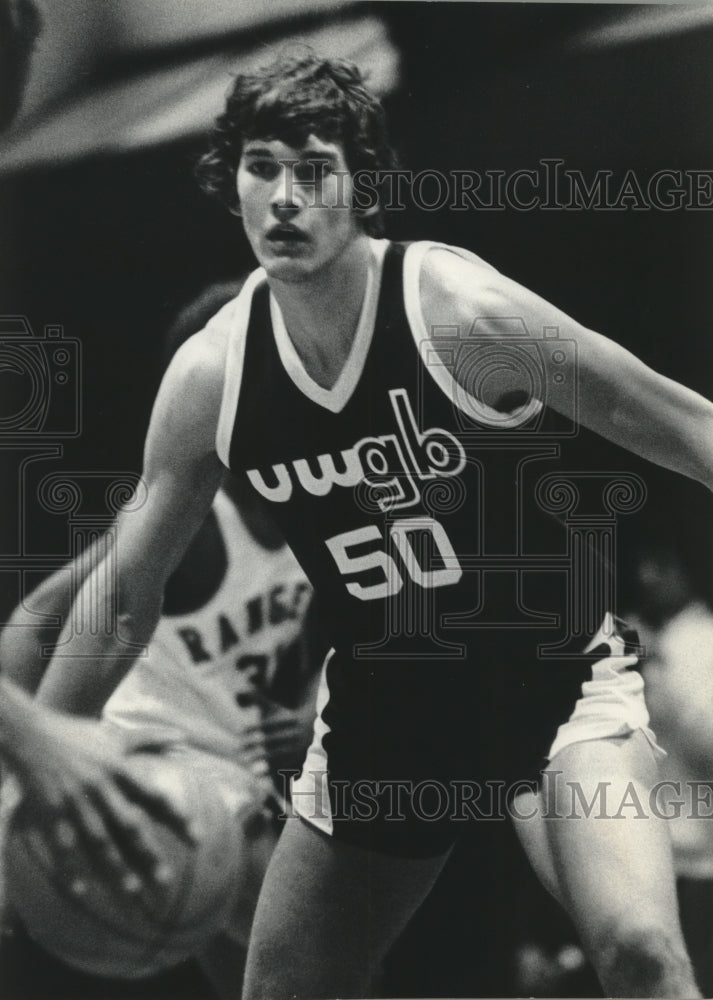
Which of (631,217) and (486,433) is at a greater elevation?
(631,217)

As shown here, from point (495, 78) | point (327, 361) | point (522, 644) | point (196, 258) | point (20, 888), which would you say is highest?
point (495, 78)

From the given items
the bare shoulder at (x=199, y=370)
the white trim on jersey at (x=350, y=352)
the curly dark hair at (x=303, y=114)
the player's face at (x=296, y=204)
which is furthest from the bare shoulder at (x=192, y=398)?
the curly dark hair at (x=303, y=114)

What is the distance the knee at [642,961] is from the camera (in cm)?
374

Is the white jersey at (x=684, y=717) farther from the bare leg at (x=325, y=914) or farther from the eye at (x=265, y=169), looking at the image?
the eye at (x=265, y=169)

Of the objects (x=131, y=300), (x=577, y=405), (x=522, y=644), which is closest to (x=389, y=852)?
(x=522, y=644)

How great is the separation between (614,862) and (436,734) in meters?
0.61

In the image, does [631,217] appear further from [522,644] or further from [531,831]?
[531,831]

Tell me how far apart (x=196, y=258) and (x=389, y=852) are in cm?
179

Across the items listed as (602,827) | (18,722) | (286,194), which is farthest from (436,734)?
(286,194)

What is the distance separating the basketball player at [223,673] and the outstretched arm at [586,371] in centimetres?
61

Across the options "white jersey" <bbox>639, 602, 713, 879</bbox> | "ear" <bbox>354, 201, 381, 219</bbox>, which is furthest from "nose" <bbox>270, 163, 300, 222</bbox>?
"white jersey" <bbox>639, 602, 713, 879</bbox>

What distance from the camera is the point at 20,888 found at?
396 cm

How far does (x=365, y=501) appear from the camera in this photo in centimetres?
392

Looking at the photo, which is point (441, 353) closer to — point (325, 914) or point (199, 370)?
point (199, 370)
